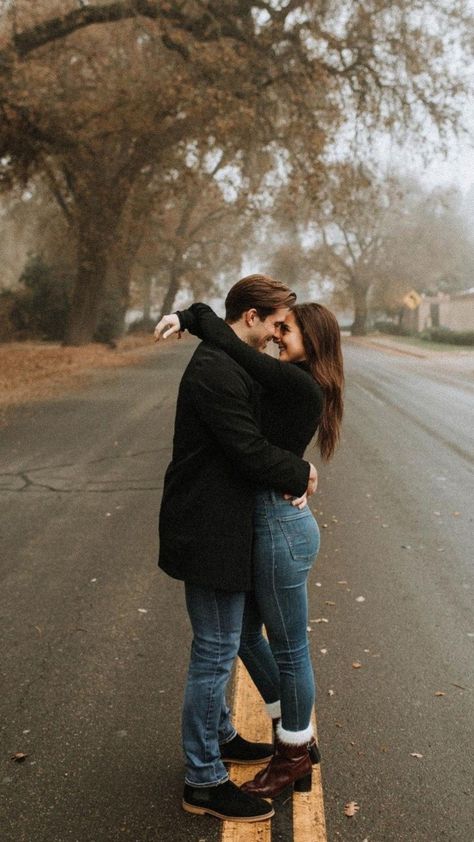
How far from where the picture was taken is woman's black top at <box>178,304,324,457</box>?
2773mm

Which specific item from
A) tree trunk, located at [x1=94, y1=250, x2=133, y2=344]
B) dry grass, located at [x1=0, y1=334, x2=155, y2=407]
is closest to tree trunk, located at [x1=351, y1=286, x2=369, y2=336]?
tree trunk, located at [x1=94, y1=250, x2=133, y2=344]

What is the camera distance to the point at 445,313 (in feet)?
202

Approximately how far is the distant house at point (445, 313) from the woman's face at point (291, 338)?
2214 inches

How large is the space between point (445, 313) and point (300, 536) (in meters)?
61.2

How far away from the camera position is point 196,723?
115 inches

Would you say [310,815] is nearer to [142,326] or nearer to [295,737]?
[295,737]

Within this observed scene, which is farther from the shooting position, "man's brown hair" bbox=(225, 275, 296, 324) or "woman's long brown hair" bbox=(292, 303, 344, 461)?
"woman's long brown hair" bbox=(292, 303, 344, 461)

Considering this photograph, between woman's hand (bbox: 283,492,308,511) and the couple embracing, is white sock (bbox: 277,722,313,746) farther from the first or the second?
woman's hand (bbox: 283,492,308,511)

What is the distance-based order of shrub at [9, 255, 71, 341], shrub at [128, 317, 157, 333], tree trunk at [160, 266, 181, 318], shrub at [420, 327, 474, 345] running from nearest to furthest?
shrub at [9, 255, 71, 341] → shrub at [420, 327, 474, 345] → tree trunk at [160, 266, 181, 318] → shrub at [128, 317, 157, 333]

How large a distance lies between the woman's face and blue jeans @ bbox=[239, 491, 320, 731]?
506mm

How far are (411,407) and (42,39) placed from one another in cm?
1217

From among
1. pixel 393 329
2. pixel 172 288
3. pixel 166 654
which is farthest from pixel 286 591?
pixel 393 329

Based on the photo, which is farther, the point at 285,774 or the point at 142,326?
the point at 142,326

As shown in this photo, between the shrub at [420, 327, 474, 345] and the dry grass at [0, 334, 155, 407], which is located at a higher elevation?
the dry grass at [0, 334, 155, 407]
